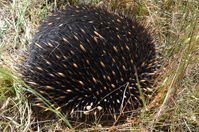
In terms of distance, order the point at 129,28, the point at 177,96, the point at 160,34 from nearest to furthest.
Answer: the point at 177,96 → the point at 129,28 → the point at 160,34

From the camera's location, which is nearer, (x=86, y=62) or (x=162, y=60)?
(x=86, y=62)

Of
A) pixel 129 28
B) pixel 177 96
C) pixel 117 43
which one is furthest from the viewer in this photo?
pixel 129 28

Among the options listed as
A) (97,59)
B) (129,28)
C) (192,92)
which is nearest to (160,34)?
(129,28)

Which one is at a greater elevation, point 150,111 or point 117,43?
point 117,43

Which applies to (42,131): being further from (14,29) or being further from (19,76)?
(14,29)
